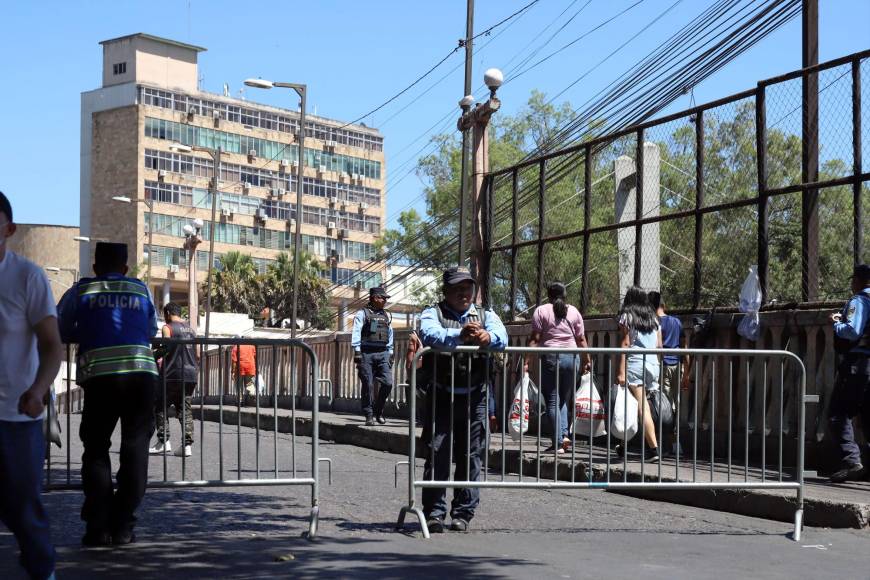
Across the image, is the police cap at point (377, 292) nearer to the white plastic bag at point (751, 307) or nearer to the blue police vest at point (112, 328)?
the white plastic bag at point (751, 307)

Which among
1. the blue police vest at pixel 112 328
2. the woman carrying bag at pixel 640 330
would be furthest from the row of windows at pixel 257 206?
the blue police vest at pixel 112 328

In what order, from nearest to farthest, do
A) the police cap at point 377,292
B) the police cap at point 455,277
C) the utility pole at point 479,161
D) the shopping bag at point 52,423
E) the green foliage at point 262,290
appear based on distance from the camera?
1. the police cap at point 455,277
2. the shopping bag at point 52,423
3. the police cap at point 377,292
4. the utility pole at point 479,161
5. the green foliage at point 262,290

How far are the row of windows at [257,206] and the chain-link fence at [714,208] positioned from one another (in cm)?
8575

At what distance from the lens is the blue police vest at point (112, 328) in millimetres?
7598

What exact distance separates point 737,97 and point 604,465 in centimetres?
384

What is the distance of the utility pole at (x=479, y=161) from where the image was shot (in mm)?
17406

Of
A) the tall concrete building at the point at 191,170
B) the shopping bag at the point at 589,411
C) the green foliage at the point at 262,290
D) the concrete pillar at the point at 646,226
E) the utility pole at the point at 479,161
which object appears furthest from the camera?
the tall concrete building at the point at 191,170

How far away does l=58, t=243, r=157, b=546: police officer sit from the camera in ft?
24.8

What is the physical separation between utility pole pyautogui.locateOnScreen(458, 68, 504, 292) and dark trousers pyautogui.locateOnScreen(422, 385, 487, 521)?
29.2 ft

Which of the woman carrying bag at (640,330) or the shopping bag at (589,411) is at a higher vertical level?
the woman carrying bag at (640,330)

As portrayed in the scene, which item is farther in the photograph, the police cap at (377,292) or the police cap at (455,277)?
the police cap at (377,292)

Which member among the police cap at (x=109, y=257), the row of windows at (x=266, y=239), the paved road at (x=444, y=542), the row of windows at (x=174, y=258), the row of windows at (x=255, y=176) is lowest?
the paved road at (x=444, y=542)

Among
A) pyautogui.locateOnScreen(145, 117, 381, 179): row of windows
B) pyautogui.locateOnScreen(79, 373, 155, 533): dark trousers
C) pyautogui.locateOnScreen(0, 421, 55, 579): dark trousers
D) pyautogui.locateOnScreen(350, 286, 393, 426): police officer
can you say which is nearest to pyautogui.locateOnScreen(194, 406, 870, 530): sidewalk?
pyautogui.locateOnScreen(79, 373, 155, 533): dark trousers

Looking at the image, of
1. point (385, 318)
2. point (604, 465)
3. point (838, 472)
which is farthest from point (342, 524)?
point (385, 318)
